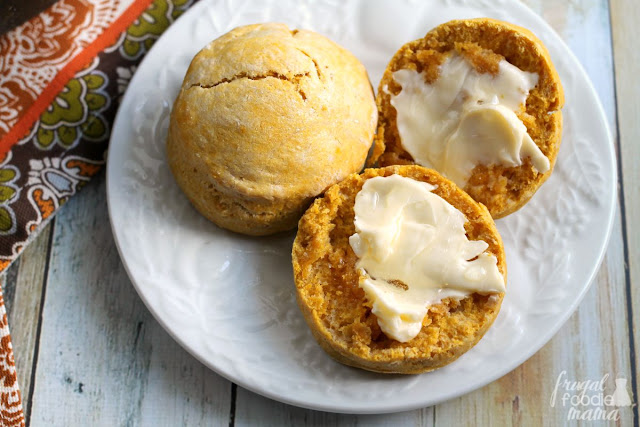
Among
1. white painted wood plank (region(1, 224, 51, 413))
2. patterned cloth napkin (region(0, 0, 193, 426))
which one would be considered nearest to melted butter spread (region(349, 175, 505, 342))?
patterned cloth napkin (region(0, 0, 193, 426))

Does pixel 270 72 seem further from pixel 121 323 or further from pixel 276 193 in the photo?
pixel 121 323

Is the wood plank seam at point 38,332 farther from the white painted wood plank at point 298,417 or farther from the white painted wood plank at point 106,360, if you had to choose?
the white painted wood plank at point 298,417

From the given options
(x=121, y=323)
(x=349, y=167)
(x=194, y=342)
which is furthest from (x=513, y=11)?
(x=121, y=323)

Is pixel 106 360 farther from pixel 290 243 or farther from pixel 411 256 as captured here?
pixel 411 256

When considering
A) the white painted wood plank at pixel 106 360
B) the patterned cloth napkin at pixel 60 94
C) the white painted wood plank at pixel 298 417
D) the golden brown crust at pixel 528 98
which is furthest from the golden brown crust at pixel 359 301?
the patterned cloth napkin at pixel 60 94

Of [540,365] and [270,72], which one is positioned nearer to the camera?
[270,72]
